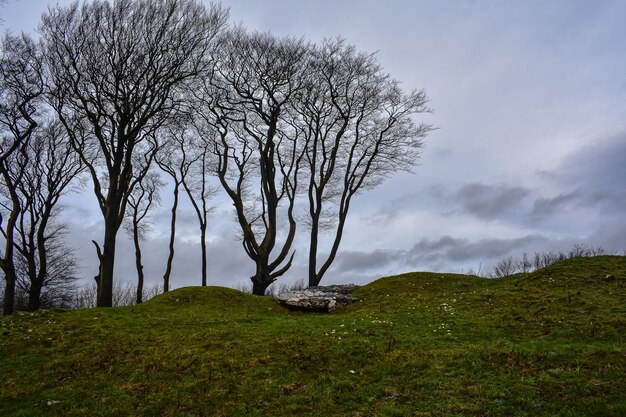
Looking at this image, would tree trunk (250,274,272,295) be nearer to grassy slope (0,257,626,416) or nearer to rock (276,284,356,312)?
rock (276,284,356,312)

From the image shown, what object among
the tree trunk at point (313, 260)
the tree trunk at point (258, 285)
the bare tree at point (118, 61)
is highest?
the bare tree at point (118, 61)

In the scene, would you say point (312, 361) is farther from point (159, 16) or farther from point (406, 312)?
point (159, 16)

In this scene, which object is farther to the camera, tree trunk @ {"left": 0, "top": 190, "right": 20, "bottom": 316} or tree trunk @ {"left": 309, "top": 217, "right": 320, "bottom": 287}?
tree trunk @ {"left": 309, "top": 217, "right": 320, "bottom": 287}

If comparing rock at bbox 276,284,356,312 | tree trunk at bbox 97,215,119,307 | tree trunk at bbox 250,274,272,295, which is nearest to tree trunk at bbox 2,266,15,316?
tree trunk at bbox 97,215,119,307

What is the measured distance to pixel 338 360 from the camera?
36.0 feet

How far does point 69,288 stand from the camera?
131 ft

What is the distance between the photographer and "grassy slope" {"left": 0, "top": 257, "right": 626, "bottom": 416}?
8.54 m

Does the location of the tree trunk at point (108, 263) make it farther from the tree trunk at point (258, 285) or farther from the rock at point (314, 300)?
the rock at point (314, 300)

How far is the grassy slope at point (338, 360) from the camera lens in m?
8.54

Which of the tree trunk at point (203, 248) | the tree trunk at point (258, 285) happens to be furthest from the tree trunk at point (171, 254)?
the tree trunk at point (258, 285)

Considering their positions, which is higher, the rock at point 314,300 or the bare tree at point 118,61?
the bare tree at point 118,61

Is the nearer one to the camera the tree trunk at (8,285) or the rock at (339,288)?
the rock at (339,288)

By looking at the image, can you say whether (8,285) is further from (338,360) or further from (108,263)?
(338,360)

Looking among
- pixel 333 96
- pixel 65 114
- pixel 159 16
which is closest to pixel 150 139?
pixel 65 114
